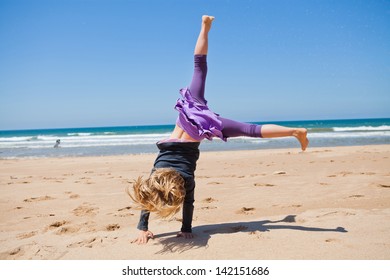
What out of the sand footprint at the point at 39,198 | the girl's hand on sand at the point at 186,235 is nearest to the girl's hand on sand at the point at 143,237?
the girl's hand on sand at the point at 186,235

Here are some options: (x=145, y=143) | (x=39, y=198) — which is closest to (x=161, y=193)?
(x=39, y=198)

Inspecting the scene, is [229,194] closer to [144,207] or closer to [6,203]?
[144,207]

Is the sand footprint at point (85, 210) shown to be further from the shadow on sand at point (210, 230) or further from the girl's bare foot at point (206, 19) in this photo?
the girl's bare foot at point (206, 19)

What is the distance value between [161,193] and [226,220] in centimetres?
139

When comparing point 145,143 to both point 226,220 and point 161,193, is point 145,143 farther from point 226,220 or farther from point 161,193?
point 161,193

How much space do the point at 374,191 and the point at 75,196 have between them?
4.73 metres

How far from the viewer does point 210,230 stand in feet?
11.4

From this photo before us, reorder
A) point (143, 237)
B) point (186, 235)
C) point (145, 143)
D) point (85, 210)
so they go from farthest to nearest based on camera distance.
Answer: point (145, 143), point (85, 210), point (186, 235), point (143, 237)

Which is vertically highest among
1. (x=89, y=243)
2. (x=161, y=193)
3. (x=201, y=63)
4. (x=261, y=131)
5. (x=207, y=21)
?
(x=207, y=21)

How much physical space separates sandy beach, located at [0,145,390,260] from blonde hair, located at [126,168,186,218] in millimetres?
444

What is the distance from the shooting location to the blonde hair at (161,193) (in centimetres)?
273

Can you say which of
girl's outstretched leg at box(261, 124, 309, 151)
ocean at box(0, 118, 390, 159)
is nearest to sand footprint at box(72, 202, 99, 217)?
girl's outstretched leg at box(261, 124, 309, 151)

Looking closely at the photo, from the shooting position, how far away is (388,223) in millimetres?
3268

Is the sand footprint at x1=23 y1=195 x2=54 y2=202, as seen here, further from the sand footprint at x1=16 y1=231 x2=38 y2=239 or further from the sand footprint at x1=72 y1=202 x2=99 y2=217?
the sand footprint at x1=16 y1=231 x2=38 y2=239
